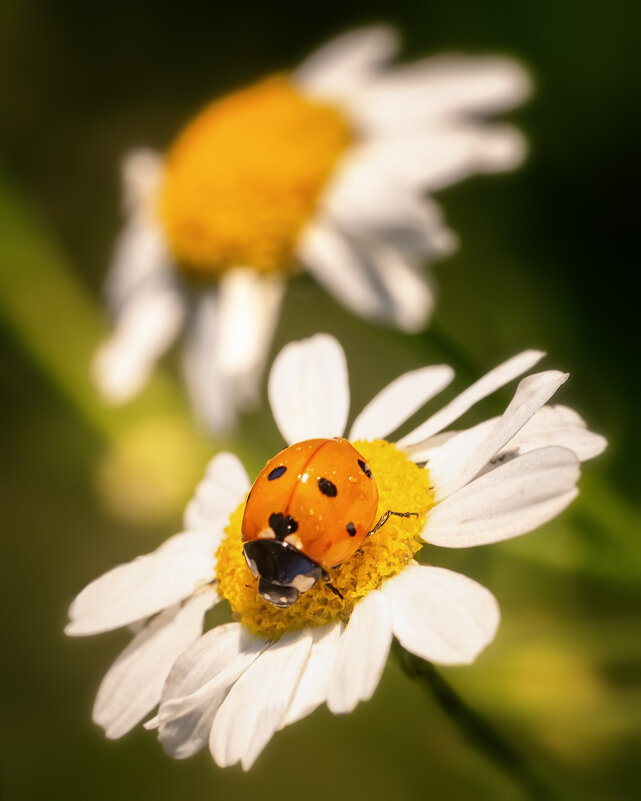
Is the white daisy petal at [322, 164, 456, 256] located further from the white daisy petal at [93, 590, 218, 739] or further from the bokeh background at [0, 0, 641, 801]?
the white daisy petal at [93, 590, 218, 739]

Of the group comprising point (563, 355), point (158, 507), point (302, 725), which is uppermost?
point (158, 507)

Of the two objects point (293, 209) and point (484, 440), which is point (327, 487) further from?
point (293, 209)

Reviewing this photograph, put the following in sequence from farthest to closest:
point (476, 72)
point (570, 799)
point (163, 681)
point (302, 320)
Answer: point (302, 320), point (476, 72), point (570, 799), point (163, 681)

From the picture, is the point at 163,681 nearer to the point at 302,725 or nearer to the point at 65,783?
the point at 302,725

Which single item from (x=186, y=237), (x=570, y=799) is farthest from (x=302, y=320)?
(x=570, y=799)

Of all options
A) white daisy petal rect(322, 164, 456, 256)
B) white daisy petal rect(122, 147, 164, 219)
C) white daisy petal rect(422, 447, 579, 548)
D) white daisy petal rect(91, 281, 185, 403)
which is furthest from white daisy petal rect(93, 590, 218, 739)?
white daisy petal rect(122, 147, 164, 219)

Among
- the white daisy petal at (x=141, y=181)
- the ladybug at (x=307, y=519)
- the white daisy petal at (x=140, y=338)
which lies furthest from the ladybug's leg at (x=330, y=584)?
the white daisy petal at (x=141, y=181)

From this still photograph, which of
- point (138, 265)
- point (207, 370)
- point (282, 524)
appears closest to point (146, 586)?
point (282, 524)
